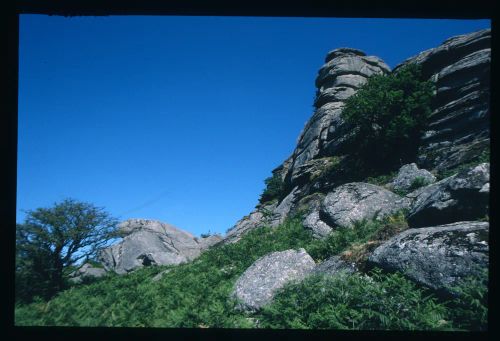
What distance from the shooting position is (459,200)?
25.1 ft

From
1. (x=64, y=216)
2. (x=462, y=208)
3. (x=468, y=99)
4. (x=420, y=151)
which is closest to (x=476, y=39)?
(x=468, y=99)

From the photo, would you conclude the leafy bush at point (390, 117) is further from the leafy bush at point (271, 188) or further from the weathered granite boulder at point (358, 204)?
the leafy bush at point (271, 188)

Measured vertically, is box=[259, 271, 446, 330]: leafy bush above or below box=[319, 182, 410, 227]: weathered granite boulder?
below

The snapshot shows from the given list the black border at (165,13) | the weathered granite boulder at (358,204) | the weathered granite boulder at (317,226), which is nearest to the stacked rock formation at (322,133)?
the weathered granite boulder at (317,226)

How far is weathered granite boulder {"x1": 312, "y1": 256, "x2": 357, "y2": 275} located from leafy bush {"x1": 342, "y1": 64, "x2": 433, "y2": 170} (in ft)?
46.8

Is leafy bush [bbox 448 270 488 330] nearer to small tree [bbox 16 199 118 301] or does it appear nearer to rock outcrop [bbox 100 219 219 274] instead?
small tree [bbox 16 199 118 301]

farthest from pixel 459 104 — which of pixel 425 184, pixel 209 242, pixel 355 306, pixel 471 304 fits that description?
pixel 209 242

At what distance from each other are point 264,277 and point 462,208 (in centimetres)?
599

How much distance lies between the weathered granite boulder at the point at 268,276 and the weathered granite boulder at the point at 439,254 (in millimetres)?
2292

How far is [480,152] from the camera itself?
1453 cm

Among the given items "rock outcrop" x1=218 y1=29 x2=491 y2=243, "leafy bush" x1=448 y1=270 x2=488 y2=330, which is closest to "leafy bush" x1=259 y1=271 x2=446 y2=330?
"leafy bush" x1=448 y1=270 x2=488 y2=330

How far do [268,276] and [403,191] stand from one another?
10.2 meters

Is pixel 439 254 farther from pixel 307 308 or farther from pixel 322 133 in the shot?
pixel 322 133

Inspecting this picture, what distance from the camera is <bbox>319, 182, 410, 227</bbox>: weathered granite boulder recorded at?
1273cm
